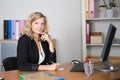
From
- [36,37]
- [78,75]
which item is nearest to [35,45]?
[36,37]

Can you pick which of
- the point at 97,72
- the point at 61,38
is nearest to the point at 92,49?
the point at 61,38

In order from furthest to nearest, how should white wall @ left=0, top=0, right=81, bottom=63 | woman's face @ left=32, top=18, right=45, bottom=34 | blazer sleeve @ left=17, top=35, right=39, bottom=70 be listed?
white wall @ left=0, top=0, right=81, bottom=63 < woman's face @ left=32, top=18, right=45, bottom=34 < blazer sleeve @ left=17, top=35, right=39, bottom=70

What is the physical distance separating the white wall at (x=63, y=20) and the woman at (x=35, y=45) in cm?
114

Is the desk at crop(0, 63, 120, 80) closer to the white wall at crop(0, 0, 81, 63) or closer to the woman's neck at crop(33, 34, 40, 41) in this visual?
the woman's neck at crop(33, 34, 40, 41)

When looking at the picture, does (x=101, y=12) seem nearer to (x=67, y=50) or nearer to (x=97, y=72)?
(x=67, y=50)

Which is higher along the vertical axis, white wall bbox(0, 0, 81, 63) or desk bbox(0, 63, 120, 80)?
white wall bbox(0, 0, 81, 63)

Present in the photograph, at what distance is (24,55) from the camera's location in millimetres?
2287

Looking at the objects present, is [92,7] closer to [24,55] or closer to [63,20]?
[63,20]

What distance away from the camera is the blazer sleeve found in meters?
2.15

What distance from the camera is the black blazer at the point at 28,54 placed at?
2.20 m

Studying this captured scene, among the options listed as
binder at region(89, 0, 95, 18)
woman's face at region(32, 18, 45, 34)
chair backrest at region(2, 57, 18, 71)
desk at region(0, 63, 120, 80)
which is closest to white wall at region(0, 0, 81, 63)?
binder at region(89, 0, 95, 18)

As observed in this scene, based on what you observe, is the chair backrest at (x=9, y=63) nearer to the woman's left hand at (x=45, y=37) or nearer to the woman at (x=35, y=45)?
the woman at (x=35, y=45)

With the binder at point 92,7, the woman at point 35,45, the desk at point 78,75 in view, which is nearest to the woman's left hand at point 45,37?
the woman at point 35,45

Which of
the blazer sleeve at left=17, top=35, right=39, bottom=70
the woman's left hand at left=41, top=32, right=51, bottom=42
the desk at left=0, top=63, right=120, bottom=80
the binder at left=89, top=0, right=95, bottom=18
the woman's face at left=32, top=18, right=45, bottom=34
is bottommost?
the desk at left=0, top=63, right=120, bottom=80
